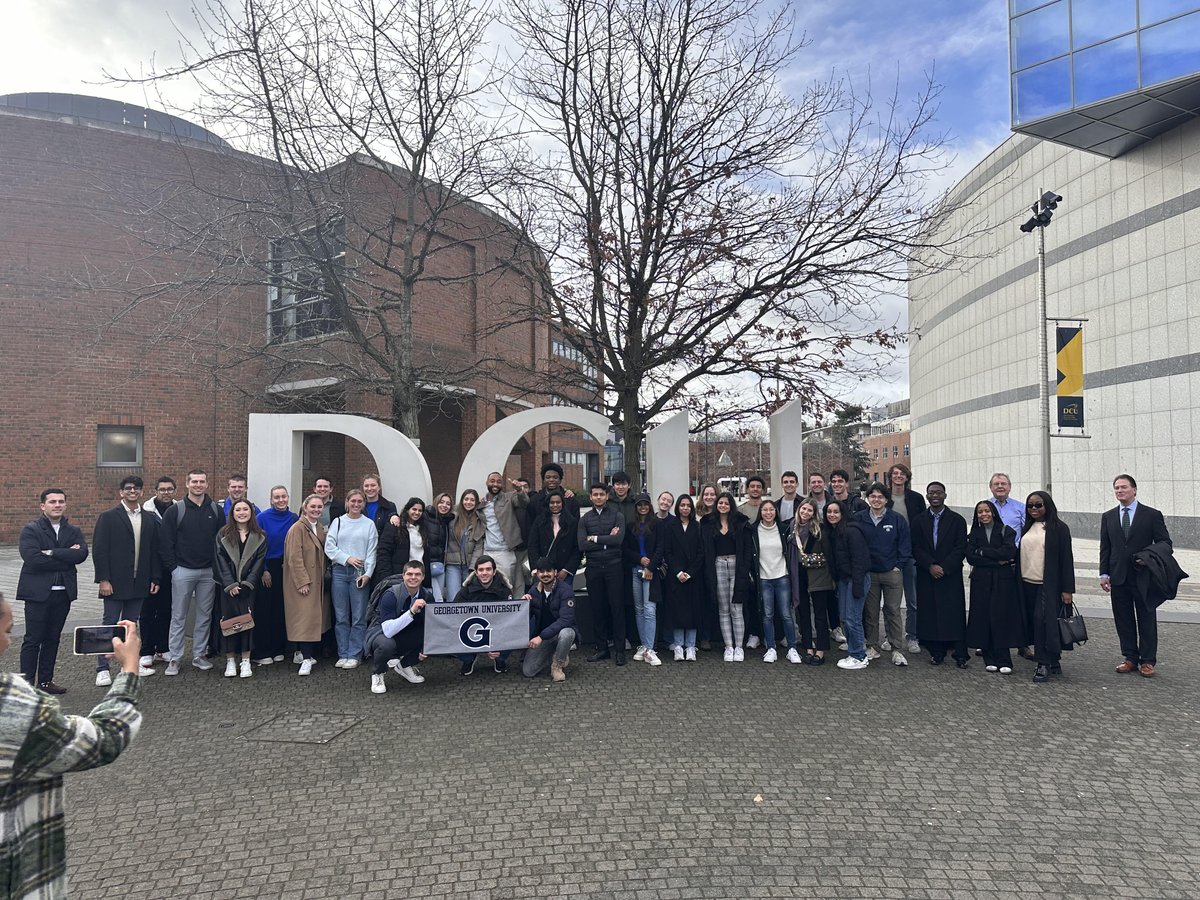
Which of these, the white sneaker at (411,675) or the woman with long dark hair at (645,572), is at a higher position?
A: the woman with long dark hair at (645,572)

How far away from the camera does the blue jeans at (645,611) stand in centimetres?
772

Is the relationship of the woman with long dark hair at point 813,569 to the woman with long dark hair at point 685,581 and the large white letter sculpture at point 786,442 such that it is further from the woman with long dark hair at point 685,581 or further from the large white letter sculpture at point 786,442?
the large white letter sculpture at point 786,442

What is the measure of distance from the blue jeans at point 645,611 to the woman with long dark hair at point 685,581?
0.22m

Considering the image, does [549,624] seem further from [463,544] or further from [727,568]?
[727,568]

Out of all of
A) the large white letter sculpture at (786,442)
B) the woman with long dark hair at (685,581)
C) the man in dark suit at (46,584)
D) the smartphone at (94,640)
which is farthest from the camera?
the large white letter sculpture at (786,442)

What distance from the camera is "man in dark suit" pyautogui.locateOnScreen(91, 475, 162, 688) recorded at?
6.80 meters

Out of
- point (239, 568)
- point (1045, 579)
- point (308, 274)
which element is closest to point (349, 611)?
point (239, 568)

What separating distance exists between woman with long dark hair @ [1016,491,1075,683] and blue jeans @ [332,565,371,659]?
695cm

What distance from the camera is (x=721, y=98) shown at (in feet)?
34.0

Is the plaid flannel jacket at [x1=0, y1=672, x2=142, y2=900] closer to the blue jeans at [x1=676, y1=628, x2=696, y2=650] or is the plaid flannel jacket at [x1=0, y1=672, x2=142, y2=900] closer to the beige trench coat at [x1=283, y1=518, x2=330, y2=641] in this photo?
the beige trench coat at [x1=283, y1=518, x2=330, y2=641]

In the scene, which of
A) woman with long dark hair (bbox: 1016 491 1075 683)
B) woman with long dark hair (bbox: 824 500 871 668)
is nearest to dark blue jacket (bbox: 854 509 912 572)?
woman with long dark hair (bbox: 824 500 871 668)

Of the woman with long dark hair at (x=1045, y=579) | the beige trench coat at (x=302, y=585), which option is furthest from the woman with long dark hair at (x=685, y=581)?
the beige trench coat at (x=302, y=585)

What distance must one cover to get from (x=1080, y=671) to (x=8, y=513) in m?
23.0

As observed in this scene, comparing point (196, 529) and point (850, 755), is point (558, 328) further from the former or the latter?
point (850, 755)
